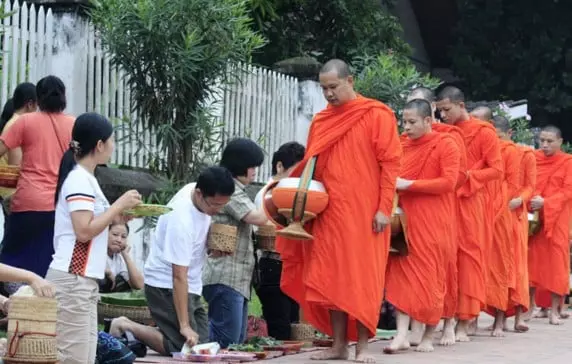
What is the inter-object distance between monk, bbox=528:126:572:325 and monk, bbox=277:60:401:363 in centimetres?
487

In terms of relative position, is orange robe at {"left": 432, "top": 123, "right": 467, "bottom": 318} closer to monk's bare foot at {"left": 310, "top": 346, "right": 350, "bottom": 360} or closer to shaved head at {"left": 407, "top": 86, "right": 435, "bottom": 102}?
shaved head at {"left": 407, "top": 86, "right": 435, "bottom": 102}

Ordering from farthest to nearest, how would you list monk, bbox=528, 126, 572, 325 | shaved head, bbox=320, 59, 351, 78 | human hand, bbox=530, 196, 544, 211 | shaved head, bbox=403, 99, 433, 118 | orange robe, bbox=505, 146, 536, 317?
monk, bbox=528, 126, 572, 325
human hand, bbox=530, 196, 544, 211
orange robe, bbox=505, 146, 536, 317
shaved head, bbox=403, 99, 433, 118
shaved head, bbox=320, 59, 351, 78

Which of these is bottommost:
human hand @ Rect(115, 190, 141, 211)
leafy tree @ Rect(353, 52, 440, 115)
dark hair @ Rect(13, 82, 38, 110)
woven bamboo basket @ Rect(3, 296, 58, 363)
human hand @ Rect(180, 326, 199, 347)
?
human hand @ Rect(180, 326, 199, 347)

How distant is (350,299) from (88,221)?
2.68 metres

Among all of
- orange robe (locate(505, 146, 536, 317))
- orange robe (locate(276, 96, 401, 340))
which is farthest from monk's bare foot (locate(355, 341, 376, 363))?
orange robe (locate(505, 146, 536, 317))

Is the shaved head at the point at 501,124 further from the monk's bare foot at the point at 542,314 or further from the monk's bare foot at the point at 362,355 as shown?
the monk's bare foot at the point at 362,355

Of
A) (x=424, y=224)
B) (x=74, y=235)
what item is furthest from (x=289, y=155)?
(x=74, y=235)

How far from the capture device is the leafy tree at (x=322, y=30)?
20.1m

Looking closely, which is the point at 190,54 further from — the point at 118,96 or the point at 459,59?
the point at 459,59

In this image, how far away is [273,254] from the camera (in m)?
9.95

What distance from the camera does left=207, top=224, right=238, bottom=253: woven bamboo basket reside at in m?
8.42

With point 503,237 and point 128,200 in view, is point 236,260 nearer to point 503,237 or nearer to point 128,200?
point 128,200

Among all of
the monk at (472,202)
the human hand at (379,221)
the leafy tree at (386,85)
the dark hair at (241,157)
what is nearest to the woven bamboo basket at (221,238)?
the dark hair at (241,157)

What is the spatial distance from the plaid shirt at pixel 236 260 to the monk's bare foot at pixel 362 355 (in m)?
0.82
